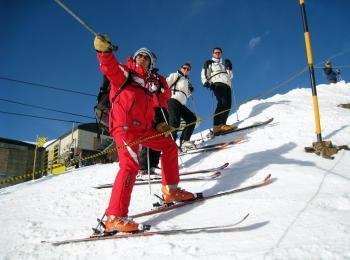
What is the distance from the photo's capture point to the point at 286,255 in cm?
245

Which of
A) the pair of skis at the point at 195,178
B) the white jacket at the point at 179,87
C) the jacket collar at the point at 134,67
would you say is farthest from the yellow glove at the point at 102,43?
the white jacket at the point at 179,87

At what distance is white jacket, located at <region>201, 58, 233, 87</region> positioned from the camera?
946 centimetres

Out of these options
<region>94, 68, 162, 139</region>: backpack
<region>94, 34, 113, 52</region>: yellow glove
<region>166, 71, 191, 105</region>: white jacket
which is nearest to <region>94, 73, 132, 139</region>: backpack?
<region>94, 68, 162, 139</region>: backpack

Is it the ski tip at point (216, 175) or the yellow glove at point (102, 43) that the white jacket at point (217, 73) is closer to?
the ski tip at point (216, 175)

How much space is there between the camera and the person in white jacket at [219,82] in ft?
30.9

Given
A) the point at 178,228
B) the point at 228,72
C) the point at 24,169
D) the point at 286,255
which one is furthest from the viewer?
the point at 24,169

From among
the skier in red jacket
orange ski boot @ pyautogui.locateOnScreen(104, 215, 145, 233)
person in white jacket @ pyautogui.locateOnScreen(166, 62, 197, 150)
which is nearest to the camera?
orange ski boot @ pyautogui.locateOnScreen(104, 215, 145, 233)

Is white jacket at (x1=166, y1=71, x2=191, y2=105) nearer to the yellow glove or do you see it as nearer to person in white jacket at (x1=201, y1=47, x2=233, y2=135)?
person in white jacket at (x1=201, y1=47, x2=233, y2=135)

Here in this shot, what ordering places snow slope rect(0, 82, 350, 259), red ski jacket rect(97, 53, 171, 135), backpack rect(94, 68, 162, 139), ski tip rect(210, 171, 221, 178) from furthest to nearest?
ski tip rect(210, 171, 221, 178) → backpack rect(94, 68, 162, 139) → red ski jacket rect(97, 53, 171, 135) → snow slope rect(0, 82, 350, 259)

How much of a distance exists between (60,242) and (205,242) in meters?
1.44

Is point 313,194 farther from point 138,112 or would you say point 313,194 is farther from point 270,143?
point 270,143

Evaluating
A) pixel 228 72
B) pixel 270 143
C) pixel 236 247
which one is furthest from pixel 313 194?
pixel 228 72

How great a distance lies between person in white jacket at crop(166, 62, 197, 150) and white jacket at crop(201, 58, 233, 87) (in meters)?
0.80

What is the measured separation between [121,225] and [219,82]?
673 cm
